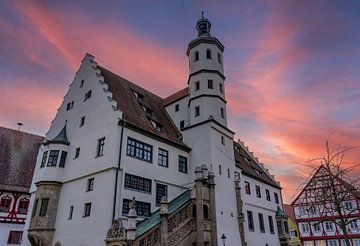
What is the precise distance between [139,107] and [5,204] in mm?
19331

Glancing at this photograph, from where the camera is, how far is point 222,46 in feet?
112

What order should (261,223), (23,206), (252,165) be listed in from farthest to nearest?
(252,165) → (261,223) → (23,206)

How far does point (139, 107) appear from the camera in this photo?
2784 centimetres

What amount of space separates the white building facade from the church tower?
0.35 ft

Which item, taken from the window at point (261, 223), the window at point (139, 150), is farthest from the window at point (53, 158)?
the window at point (261, 223)

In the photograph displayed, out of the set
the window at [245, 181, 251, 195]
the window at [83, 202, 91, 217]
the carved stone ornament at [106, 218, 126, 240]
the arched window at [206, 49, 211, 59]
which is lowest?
the carved stone ornament at [106, 218, 126, 240]

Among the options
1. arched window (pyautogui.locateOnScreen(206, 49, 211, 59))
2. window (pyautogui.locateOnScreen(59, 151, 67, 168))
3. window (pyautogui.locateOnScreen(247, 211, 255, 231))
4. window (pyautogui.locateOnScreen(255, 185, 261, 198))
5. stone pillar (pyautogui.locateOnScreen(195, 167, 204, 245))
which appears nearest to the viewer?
stone pillar (pyautogui.locateOnScreen(195, 167, 204, 245))

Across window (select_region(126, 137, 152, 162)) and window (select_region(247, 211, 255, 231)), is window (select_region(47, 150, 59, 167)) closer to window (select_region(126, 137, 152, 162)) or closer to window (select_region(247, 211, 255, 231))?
window (select_region(126, 137, 152, 162))

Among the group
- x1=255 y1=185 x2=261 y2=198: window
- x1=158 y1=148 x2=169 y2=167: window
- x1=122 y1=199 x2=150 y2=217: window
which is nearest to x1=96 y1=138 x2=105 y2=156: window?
x1=122 y1=199 x2=150 y2=217: window

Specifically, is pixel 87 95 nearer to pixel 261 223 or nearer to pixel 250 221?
pixel 250 221

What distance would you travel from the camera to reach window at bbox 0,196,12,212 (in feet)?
107

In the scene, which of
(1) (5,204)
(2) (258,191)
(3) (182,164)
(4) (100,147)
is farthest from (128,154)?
(2) (258,191)

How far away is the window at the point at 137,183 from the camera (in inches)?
851

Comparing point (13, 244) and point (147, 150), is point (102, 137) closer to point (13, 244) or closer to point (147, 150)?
point (147, 150)
